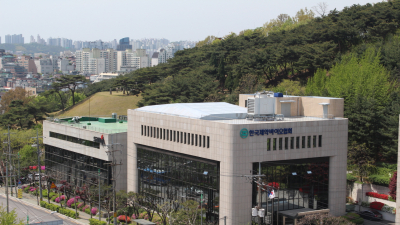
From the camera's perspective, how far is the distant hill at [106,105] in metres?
138

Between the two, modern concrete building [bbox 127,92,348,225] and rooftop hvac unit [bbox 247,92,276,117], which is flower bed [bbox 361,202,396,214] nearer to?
modern concrete building [bbox 127,92,348,225]

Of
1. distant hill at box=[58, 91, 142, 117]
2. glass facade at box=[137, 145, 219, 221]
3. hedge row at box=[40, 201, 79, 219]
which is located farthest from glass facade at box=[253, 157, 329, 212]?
distant hill at box=[58, 91, 142, 117]

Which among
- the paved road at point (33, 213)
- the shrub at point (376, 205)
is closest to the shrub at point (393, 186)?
the shrub at point (376, 205)

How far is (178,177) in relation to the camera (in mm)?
56688

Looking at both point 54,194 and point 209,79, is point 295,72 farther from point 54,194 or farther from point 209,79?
point 54,194

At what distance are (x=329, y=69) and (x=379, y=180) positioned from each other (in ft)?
127

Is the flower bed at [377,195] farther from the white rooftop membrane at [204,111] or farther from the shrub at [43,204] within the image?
the shrub at [43,204]

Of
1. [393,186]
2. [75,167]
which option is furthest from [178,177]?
[393,186]

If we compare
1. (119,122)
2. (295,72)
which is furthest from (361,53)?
(119,122)

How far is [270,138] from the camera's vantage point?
50594 mm

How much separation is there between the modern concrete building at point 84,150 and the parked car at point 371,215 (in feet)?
103

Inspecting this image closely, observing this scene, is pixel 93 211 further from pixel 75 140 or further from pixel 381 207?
pixel 381 207

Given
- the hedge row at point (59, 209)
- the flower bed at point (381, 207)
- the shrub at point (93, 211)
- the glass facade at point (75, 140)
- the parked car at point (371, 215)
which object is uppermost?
the glass facade at point (75, 140)

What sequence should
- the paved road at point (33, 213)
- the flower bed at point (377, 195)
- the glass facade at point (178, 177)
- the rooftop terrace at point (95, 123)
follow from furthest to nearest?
the rooftop terrace at point (95, 123)
the paved road at point (33, 213)
the flower bed at point (377, 195)
the glass facade at point (178, 177)
